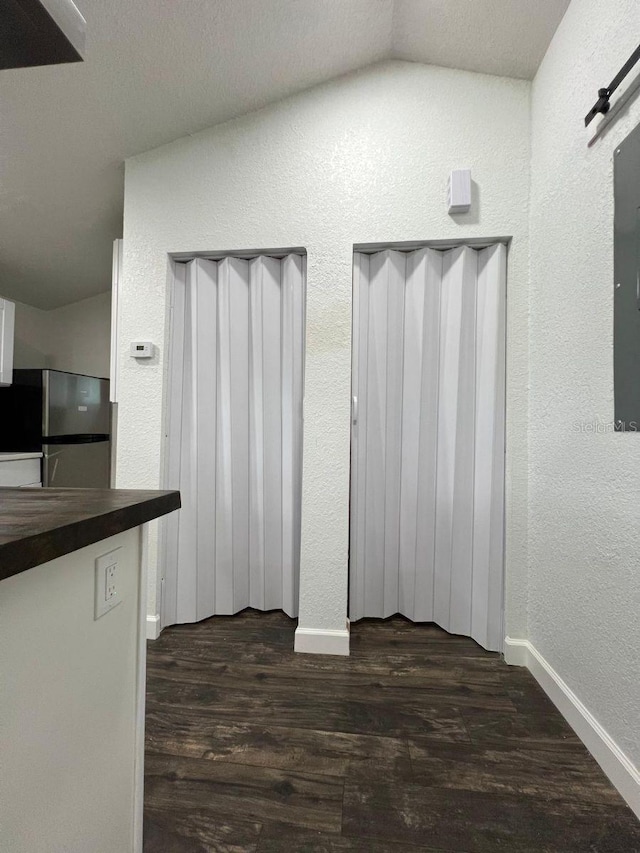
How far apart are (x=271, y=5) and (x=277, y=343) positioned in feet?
4.41

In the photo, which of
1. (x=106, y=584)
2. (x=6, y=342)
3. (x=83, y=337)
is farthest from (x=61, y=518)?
(x=83, y=337)

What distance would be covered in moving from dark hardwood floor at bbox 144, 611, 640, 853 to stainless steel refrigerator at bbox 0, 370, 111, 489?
61.6 inches

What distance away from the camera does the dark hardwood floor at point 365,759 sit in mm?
985

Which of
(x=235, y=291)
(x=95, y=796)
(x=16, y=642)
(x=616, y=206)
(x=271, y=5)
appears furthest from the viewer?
(x=235, y=291)

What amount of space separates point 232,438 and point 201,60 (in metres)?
1.72

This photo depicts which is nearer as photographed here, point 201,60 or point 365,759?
point 365,759

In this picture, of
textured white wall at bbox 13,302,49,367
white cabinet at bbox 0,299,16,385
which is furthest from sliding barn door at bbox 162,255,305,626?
textured white wall at bbox 13,302,49,367

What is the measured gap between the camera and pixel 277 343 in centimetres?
205

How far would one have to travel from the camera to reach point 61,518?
2.00 ft

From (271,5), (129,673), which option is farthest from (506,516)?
(271,5)

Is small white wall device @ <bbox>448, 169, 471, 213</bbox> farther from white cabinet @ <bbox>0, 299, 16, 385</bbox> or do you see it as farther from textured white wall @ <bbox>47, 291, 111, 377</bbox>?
textured white wall @ <bbox>47, 291, 111, 377</bbox>

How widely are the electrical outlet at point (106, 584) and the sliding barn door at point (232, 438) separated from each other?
1.29m

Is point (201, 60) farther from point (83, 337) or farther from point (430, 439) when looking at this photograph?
point (83, 337)

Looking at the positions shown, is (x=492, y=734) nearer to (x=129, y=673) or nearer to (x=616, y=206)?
(x=129, y=673)
